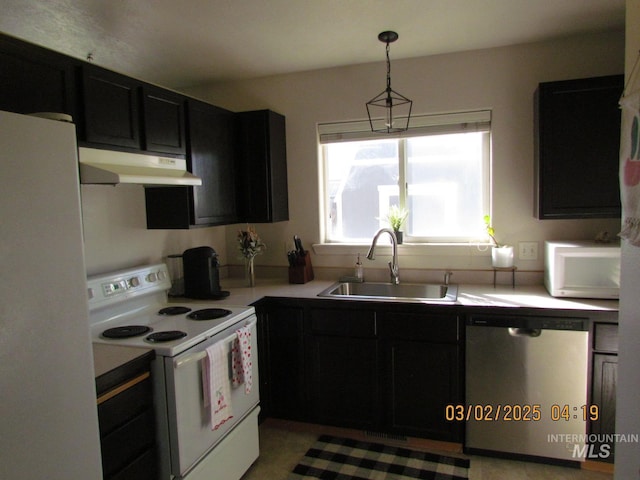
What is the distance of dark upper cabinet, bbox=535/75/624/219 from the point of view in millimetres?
2355

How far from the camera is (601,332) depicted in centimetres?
214

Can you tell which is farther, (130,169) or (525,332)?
(525,332)

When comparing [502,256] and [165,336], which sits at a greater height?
[502,256]

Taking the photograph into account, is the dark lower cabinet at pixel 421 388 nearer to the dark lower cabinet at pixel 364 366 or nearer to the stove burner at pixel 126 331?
the dark lower cabinet at pixel 364 366

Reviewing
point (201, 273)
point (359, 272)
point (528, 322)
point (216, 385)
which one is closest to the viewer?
point (216, 385)

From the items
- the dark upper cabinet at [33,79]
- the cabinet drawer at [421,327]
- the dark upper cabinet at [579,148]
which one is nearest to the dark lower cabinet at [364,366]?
the cabinet drawer at [421,327]

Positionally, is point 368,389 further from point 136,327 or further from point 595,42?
point 595,42

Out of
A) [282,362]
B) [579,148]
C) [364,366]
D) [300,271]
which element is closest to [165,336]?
[282,362]

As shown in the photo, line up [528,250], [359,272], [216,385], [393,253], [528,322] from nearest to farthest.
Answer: [216,385] → [528,322] → [528,250] → [393,253] → [359,272]

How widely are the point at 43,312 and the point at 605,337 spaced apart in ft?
7.73

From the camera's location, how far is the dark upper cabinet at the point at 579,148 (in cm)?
236
